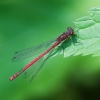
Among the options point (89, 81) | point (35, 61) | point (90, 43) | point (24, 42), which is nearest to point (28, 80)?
point (35, 61)

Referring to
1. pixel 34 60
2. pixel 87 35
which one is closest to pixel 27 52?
pixel 34 60

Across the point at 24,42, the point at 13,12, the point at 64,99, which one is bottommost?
the point at 64,99

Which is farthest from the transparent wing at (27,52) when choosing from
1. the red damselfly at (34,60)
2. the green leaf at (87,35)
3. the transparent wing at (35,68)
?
the green leaf at (87,35)

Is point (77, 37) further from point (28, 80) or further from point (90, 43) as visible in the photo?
point (28, 80)

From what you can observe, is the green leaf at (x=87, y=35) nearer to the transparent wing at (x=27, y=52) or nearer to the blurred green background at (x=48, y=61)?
the transparent wing at (x=27, y=52)

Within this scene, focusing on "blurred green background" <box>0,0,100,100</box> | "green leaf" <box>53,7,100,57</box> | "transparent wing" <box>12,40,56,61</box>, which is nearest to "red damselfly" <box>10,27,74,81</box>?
"transparent wing" <box>12,40,56,61</box>

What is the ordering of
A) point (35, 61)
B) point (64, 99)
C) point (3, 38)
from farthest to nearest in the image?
point (64, 99)
point (3, 38)
point (35, 61)
